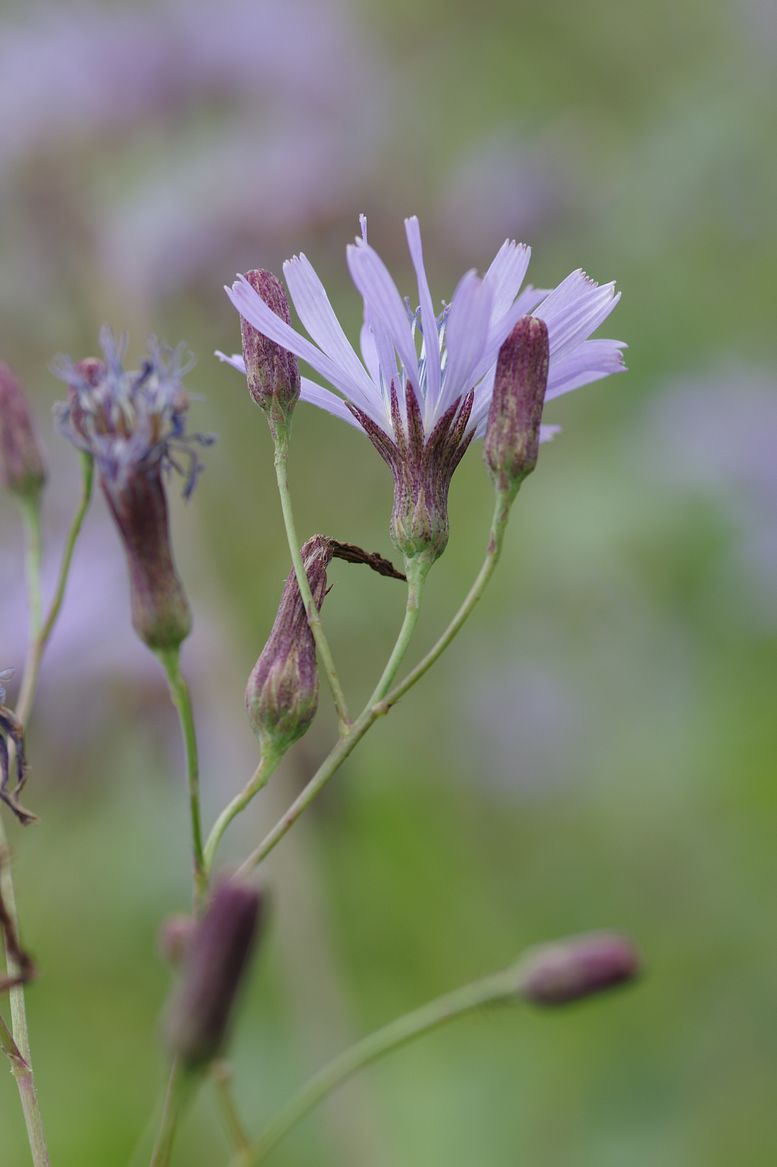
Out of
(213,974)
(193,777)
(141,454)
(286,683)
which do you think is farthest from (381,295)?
(213,974)

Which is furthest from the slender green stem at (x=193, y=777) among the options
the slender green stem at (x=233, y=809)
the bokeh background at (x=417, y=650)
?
the bokeh background at (x=417, y=650)

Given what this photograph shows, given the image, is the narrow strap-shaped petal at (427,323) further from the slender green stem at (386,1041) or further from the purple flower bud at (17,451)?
the slender green stem at (386,1041)

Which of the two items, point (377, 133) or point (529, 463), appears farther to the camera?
point (377, 133)

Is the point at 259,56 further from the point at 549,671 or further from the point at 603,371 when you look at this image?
the point at 603,371

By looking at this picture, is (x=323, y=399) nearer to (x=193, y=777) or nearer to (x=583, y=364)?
(x=583, y=364)

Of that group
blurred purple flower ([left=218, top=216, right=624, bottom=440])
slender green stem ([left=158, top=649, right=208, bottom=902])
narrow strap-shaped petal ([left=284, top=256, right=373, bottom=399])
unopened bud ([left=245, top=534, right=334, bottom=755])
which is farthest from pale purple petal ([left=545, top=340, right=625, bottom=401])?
slender green stem ([left=158, top=649, right=208, bottom=902])

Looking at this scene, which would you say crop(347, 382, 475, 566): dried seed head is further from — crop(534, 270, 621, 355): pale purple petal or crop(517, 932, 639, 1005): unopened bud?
crop(517, 932, 639, 1005): unopened bud

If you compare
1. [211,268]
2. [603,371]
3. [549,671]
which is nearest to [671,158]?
[211,268]
